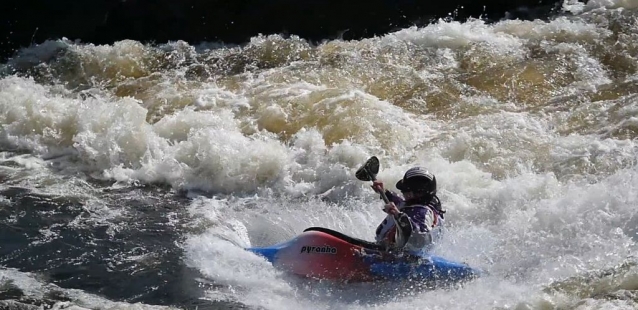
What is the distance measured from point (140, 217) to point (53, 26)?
5.73m

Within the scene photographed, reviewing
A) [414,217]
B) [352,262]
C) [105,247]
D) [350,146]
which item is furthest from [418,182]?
[105,247]

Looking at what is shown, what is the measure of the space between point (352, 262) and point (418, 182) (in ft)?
2.84

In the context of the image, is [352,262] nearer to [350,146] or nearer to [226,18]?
[350,146]

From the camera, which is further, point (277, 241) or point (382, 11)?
point (382, 11)

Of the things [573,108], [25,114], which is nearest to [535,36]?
[573,108]

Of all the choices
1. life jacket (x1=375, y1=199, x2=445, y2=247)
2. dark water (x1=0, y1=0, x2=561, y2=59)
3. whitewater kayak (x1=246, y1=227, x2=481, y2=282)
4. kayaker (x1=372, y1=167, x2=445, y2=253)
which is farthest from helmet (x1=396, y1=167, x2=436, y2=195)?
dark water (x1=0, y1=0, x2=561, y2=59)

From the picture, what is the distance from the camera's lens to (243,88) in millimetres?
11398

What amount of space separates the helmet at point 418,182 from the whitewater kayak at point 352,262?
540mm

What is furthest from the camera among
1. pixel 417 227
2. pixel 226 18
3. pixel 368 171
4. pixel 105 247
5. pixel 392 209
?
pixel 226 18

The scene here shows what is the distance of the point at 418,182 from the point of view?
728 centimetres

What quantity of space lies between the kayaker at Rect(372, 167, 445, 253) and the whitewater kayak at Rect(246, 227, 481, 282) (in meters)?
0.11

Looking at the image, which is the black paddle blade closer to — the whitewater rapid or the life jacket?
the life jacket

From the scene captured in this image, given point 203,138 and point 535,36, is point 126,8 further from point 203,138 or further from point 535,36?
point 535,36

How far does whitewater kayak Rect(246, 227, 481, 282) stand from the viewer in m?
7.08
